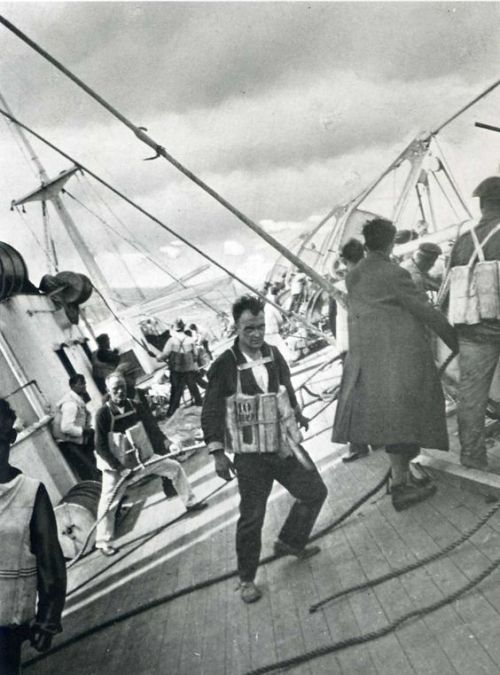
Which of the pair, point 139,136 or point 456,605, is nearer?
point 456,605

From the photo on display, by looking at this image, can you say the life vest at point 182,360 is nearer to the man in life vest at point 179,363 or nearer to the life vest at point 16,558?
the man in life vest at point 179,363

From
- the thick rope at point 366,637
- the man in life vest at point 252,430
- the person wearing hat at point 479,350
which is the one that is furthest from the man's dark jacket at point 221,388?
the person wearing hat at point 479,350

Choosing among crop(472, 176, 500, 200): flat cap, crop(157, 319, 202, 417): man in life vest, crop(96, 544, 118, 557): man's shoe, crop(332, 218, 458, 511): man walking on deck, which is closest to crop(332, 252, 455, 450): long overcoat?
crop(332, 218, 458, 511): man walking on deck

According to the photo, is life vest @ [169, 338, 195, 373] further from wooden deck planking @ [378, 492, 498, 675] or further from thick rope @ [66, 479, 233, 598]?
wooden deck planking @ [378, 492, 498, 675]

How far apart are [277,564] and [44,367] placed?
20.1 ft

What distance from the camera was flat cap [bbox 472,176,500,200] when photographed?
11.9 feet

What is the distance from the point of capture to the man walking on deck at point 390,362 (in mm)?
3654

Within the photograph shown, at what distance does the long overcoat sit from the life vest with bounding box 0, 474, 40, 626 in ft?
7.36

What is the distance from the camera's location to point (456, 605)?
276cm

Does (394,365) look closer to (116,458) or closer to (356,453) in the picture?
(356,453)

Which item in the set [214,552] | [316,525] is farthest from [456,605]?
[214,552]

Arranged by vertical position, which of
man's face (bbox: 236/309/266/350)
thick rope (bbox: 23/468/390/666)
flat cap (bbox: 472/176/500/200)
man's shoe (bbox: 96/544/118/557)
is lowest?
man's shoe (bbox: 96/544/118/557)

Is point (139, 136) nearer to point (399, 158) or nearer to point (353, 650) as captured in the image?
point (353, 650)

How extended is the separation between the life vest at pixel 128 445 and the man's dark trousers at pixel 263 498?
2360 mm
